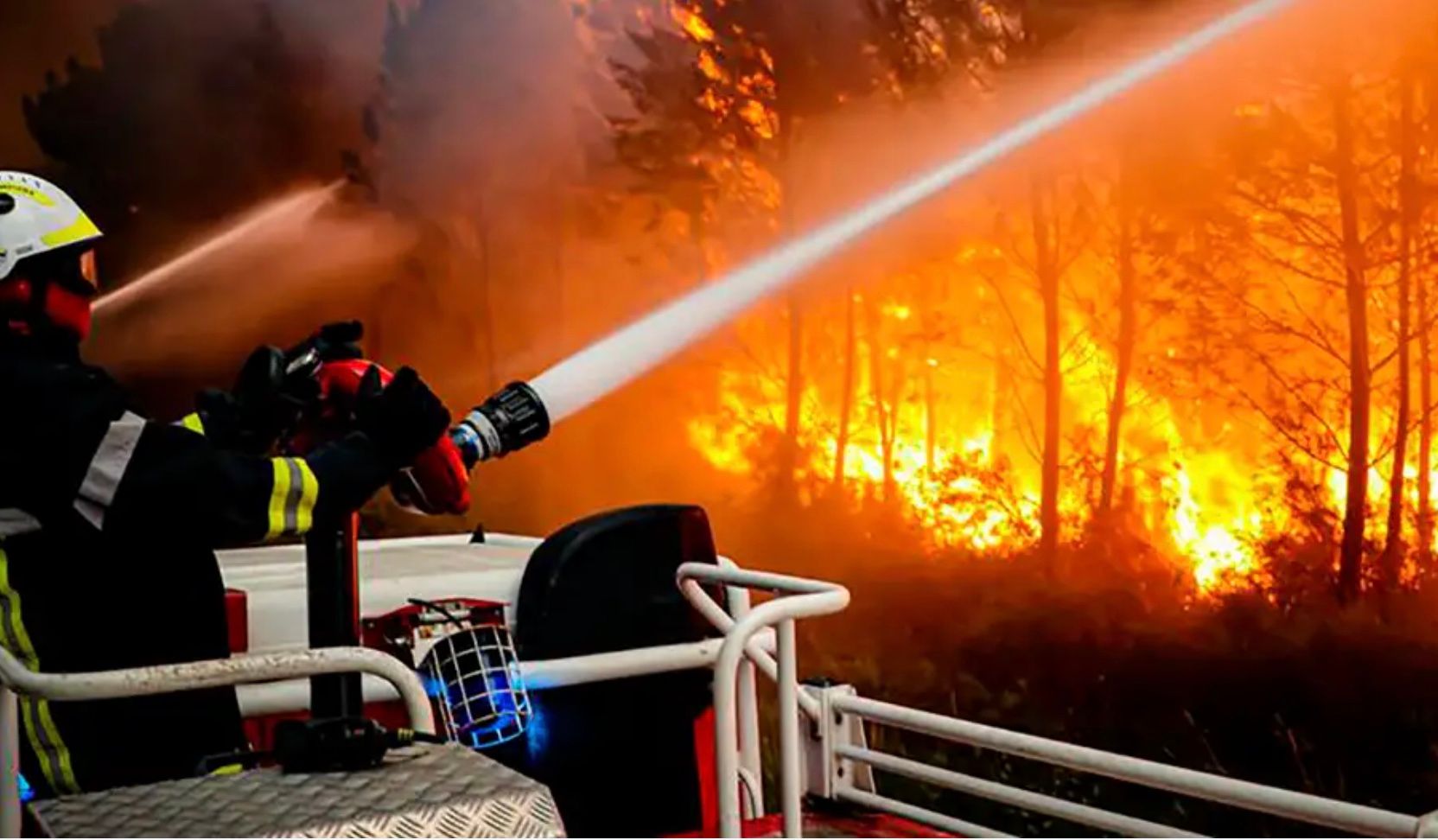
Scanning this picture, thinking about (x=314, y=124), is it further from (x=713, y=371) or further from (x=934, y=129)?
(x=934, y=129)

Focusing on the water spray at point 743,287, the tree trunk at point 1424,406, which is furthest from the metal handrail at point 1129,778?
the tree trunk at point 1424,406

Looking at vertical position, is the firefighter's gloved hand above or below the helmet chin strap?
below

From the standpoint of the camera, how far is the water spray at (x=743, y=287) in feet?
6.80

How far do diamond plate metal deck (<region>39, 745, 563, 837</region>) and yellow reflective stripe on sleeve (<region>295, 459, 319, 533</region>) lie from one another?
34 cm

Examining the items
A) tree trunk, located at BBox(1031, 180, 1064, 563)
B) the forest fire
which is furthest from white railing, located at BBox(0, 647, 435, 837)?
tree trunk, located at BBox(1031, 180, 1064, 563)

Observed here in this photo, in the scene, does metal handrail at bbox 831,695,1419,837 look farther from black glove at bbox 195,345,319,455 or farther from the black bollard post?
black glove at bbox 195,345,319,455

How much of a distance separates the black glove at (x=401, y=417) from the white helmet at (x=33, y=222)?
0.56m

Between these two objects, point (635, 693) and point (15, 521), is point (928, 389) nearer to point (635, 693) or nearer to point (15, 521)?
point (635, 693)

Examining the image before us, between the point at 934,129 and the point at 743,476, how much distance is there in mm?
1703

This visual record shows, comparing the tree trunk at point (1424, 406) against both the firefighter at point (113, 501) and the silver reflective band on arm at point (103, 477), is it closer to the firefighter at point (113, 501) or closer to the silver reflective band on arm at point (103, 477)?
the firefighter at point (113, 501)

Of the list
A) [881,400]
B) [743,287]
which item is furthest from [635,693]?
[743,287]

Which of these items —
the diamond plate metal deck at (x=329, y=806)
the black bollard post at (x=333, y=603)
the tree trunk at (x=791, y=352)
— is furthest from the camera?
the tree trunk at (x=791, y=352)

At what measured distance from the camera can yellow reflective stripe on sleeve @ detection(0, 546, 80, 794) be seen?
185 cm

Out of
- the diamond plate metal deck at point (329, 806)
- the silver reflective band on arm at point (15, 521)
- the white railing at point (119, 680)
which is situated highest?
the silver reflective band on arm at point (15, 521)
